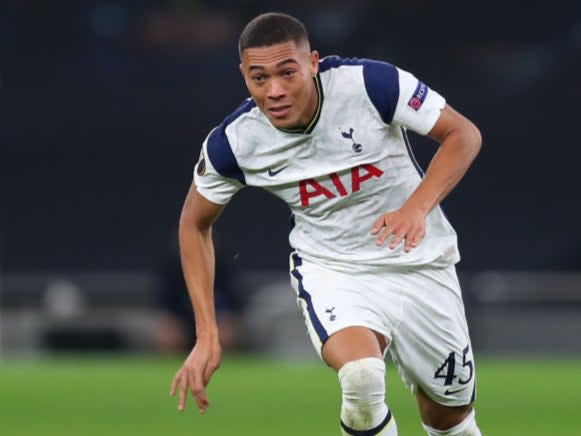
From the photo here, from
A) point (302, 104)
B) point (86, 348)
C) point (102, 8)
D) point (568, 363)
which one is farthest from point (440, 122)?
point (102, 8)

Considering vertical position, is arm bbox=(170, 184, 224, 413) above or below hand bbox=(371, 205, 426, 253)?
above

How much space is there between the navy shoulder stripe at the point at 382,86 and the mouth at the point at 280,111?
41 cm

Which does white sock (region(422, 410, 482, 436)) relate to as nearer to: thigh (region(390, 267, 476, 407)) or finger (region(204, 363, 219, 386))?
thigh (region(390, 267, 476, 407))

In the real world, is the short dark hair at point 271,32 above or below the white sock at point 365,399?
above

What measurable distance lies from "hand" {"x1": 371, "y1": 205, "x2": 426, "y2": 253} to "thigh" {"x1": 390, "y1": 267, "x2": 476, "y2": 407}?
0.96 meters

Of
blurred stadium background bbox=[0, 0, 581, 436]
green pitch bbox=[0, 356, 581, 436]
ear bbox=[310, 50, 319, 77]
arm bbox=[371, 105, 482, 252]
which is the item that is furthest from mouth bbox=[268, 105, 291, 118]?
blurred stadium background bbox=[0, 0, 581, 436]

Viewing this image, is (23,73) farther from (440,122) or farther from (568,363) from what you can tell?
(440,122)

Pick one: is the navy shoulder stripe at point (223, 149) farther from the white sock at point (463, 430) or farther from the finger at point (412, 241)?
the white sock at point (463, 430)

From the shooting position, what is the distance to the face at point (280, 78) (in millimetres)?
7957

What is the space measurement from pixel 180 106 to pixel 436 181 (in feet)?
47.8

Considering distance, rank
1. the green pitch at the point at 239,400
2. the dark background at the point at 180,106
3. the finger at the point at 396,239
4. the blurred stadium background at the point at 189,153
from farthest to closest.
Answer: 1. the dark background at the point at 180,106
2. the blurred stadium background at the point at 189,153
3. the green pitch at the point at 239,400
4. the finger at the point at 396,239

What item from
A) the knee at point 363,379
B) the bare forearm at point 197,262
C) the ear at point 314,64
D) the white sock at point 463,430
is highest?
the ear at point 314,64

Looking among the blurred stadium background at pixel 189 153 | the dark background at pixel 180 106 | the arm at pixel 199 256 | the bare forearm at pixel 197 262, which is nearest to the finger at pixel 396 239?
the arm at pixel 199 256

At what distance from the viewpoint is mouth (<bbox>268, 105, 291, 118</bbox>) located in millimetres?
8016
